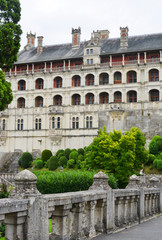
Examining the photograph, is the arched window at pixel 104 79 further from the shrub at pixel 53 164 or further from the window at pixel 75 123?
the shrub at pixel 53 164

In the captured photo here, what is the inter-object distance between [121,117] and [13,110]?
21570 millimetres

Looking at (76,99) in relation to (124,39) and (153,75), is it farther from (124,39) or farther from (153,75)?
(153,75)

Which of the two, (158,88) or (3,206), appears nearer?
(3,206)

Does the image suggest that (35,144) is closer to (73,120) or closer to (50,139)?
(50,139)

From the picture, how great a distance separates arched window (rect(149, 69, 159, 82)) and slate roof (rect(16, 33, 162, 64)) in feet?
12.9

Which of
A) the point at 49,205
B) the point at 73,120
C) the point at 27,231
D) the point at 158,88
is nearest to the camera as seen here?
the point at 27,231

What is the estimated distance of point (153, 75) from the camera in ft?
205

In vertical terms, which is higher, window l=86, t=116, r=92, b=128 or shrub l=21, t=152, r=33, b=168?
window l=86, t=116, r=92, b=128

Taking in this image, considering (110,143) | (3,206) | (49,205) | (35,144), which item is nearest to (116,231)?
(49,205)

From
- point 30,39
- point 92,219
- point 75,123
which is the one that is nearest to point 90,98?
point 75,123

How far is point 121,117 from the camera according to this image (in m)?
61.5

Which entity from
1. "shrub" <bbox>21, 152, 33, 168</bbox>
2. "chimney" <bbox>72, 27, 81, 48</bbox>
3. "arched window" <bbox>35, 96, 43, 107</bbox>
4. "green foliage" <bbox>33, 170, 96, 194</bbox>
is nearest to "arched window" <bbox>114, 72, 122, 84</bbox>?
"chimney" <bbox>72, 27, 81, 48</bbox>

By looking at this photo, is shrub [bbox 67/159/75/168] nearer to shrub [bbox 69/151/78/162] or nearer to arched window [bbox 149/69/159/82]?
shrub [bbox 69/151/78/162]

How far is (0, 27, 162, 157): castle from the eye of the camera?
202 ft
